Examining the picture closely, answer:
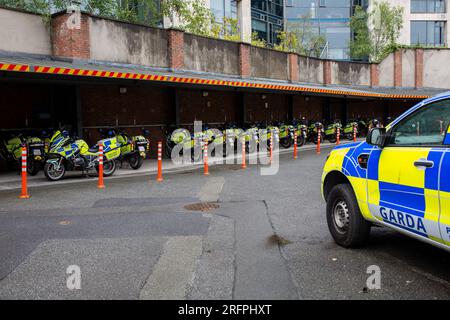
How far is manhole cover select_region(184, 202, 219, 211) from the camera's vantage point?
8.56 metres

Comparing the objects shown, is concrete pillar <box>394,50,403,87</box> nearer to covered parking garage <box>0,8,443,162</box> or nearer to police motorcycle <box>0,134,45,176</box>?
covered parking garage <box>0,8,443,162</box>

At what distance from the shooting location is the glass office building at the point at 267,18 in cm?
5066

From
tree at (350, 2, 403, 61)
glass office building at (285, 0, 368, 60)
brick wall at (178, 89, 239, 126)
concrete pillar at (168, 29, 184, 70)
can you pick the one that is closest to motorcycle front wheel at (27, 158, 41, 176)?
brick wall at (178, 89, 239, 126)

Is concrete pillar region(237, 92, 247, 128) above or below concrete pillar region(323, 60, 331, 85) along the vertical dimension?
below

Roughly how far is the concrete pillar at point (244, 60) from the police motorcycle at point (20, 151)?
13.3 meters

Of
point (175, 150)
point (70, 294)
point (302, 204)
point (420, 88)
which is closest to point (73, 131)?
point (175, 150)

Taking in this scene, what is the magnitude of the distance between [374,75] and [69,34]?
2679 cm

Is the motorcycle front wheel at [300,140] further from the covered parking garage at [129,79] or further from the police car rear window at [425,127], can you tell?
the police car rear window at [425,127]

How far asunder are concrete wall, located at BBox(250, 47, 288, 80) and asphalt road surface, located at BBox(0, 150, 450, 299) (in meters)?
17.7

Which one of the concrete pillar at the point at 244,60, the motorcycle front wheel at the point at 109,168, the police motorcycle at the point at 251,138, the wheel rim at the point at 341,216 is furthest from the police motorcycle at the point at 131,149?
the concrete pillar at the point at 244,60

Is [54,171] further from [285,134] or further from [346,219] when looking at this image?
[285,134]

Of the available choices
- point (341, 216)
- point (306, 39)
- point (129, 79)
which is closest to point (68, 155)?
point (129, 79)

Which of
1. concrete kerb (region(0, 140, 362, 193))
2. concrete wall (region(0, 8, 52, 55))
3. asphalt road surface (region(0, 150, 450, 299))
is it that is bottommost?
asphalt road surface (region(0, 150, 450, 299))
